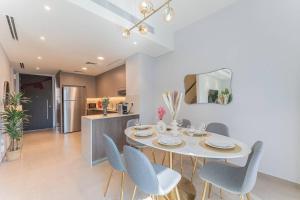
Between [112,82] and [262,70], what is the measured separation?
4.20 meters

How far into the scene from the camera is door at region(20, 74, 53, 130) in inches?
233

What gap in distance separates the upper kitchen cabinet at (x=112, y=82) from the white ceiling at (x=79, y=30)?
0.69 meters

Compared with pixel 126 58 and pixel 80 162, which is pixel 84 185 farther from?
pixel 126 58

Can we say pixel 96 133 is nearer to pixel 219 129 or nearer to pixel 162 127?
pixel 162 127

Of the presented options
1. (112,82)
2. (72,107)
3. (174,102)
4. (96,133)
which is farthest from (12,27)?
(72,107)

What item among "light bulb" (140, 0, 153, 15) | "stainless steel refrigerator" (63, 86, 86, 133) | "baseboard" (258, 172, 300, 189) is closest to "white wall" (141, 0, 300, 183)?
"baseboard" (258, 172, 300, 189)

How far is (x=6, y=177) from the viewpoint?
2.31m

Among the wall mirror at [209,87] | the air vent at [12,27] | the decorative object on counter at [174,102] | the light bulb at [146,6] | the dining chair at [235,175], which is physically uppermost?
the air vent at [12,27]

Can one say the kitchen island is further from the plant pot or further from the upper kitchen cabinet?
the upper kitchen cabinet

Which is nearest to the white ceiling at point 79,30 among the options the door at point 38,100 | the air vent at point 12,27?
the air vent at point 12,27

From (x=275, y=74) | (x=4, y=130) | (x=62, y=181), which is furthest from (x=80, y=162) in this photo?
(x=275, y=74)

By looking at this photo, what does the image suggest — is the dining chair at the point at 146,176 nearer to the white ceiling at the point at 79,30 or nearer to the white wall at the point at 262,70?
the white wall at the point at 262,70

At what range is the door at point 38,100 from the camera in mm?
5910

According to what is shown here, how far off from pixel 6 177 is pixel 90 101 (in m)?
4.17
